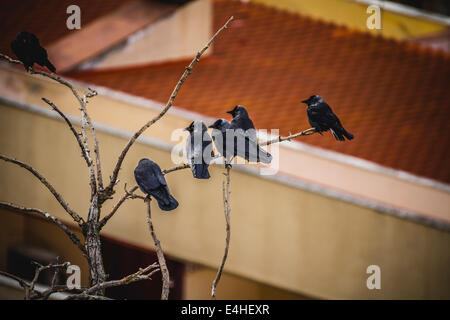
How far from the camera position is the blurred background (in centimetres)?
835

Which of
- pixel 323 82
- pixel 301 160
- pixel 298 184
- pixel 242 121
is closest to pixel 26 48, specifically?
pixel 242 121

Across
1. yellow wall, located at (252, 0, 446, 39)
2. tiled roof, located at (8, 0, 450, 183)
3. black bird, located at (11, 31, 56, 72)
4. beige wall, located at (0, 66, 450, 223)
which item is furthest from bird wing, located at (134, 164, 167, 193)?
yellow wall, located at (252, 0, 446, 39)

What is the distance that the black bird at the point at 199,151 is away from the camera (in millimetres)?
3799

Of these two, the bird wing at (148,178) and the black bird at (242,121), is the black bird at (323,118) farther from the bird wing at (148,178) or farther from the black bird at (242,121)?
the bird wing at (148,178)

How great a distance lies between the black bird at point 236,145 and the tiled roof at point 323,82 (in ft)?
19.6

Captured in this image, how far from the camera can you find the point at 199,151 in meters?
3.88

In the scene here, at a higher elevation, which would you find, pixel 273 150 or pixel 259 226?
pixel 273 150

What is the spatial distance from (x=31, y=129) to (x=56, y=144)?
1.44ft

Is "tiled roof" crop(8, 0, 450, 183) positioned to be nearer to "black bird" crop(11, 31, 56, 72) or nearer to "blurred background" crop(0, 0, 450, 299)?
"blurred background" crop(0, 0, 450, 299)

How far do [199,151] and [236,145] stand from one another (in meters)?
0.23

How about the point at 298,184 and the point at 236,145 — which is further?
the point at 298,184

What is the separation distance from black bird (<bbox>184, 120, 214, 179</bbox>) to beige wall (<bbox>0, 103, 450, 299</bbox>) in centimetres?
464

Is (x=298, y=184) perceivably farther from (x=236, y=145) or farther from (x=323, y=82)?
(x=236, y=145)
